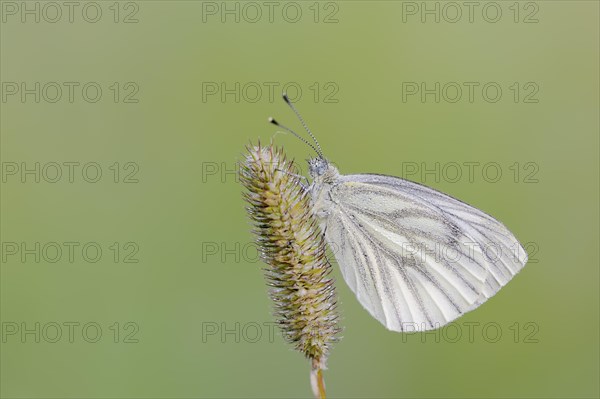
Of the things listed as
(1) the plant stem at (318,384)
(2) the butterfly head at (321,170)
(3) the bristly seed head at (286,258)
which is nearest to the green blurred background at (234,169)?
(2) the butterfly head at (321,170)

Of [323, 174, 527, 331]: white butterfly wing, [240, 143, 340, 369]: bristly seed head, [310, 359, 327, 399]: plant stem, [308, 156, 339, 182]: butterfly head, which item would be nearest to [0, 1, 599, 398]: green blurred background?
[323, 174, 527, 331]: white butterfly wing

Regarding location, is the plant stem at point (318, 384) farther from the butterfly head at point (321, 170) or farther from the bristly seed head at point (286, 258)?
the butterfly head at point (321, 170)

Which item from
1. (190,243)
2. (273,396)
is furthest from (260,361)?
(190,243)

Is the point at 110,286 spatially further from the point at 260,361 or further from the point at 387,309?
the point at 387,309

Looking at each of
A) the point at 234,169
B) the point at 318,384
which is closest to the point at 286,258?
the point at 318,384

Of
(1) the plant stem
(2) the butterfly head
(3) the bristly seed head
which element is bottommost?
(1) the plant stem

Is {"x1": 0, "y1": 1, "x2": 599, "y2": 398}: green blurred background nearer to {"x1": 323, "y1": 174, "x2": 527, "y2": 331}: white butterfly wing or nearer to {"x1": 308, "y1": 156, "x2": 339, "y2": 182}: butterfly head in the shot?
{"x1": 323, "y1": 174, "x2": 527, "y2": 331}: white butterfly wing
